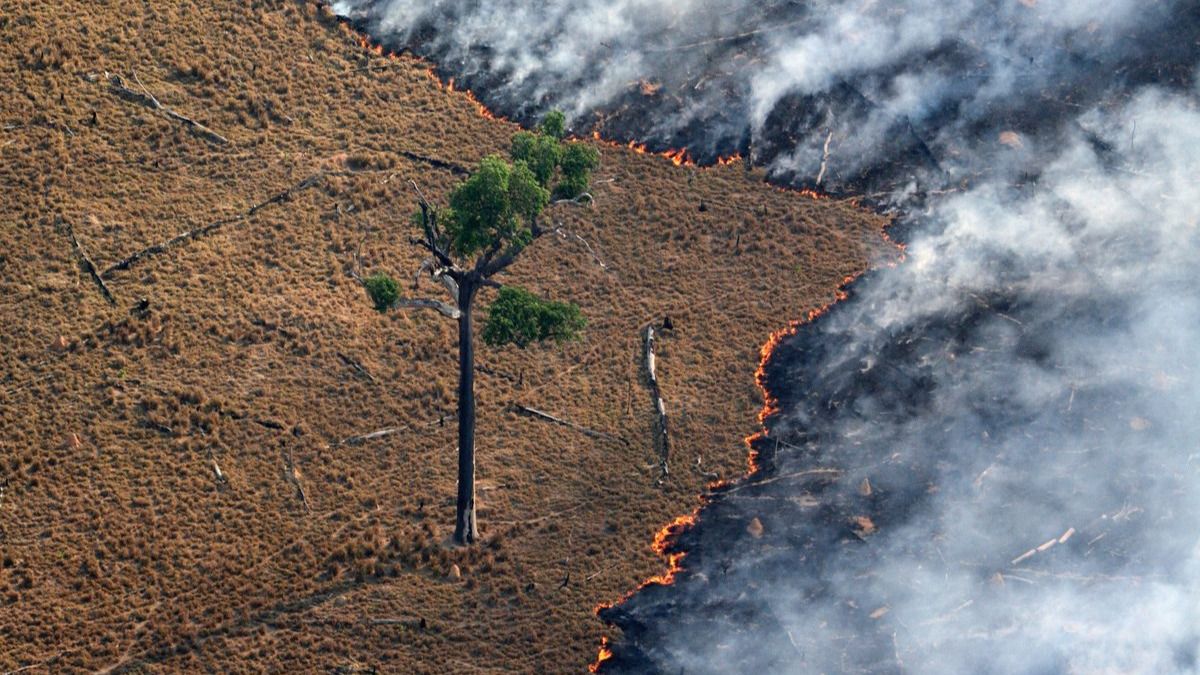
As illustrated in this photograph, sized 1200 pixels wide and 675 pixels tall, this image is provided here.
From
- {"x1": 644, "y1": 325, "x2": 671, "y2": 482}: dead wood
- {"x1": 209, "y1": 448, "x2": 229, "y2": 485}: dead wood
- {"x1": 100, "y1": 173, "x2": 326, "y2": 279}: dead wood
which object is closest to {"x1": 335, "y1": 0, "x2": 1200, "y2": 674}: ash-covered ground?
{"x1": 644, "y1": 325, "x2": 671, "y2": 482}: dead wood

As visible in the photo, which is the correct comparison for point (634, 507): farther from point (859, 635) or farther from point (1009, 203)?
point (1009, 203)

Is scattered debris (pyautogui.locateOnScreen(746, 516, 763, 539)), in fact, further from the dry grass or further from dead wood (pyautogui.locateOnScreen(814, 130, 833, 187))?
dead wood (pyautogui.locateOnScreen(814, 130, 833, 187))

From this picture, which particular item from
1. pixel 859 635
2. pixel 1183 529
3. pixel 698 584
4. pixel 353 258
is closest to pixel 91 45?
pixel 353 258

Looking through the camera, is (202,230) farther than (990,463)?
Yes

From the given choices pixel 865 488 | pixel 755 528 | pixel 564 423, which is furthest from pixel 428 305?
pixel 865 488

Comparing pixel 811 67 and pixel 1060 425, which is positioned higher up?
pixel 811 67

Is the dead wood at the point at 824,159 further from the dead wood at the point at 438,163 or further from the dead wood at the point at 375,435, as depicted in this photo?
the dead wood at the point at 375,435

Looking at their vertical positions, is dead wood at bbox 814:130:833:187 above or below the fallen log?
above

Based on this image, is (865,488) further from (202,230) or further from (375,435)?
(202,230)
